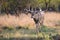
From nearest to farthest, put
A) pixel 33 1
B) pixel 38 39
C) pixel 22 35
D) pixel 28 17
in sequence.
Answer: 1. pixel 38 39
2. pixel 22 35
3. pixel 33 1
4. pixel 28 17

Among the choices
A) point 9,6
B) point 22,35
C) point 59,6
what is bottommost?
point 59,6

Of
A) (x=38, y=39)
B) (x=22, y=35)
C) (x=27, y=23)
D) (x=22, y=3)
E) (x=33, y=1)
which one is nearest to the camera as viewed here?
(x=38, y=39)

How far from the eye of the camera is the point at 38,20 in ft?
70.7

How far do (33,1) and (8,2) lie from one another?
2874mm

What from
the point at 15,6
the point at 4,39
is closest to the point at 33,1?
the point at 15,6

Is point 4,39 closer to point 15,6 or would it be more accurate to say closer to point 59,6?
point 15,6

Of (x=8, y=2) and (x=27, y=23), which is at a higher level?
(x=8, y=2)

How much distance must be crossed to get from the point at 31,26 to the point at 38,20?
280 centimetres

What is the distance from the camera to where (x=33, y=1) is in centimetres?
2367

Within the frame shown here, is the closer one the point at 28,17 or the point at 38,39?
the point at 38,39

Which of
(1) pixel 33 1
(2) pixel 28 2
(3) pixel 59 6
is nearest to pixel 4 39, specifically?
(2) pixel 28 2

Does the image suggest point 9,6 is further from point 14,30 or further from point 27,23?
point 27,23

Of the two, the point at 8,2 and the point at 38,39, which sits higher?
the point at 8,2

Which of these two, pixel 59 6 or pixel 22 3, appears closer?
pixel 22 3
